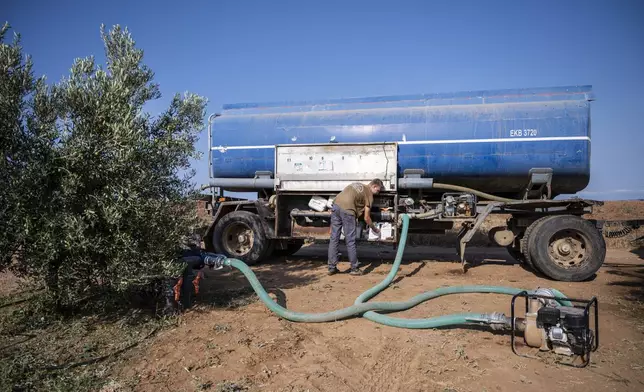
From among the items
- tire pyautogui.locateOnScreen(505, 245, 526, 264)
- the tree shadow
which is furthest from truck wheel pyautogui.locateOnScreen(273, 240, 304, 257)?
the tree shadow

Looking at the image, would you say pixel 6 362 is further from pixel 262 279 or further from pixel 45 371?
pixel 262 279

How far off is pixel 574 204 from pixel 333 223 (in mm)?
4706

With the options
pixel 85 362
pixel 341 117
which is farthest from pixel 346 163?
pixel 85 362

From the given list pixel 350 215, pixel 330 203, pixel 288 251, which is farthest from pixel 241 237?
pixel 350 215

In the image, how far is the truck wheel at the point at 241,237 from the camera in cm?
930

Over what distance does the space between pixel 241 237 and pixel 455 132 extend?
5.25 meters

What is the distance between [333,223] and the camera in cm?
812

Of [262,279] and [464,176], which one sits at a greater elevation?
[464,176]

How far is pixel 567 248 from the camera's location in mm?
7645

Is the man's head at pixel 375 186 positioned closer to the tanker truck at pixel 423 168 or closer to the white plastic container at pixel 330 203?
the tanker truck at pixel 423 168

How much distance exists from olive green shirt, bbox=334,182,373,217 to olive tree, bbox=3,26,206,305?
142 inches

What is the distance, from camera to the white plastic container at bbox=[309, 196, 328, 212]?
891 centimetres

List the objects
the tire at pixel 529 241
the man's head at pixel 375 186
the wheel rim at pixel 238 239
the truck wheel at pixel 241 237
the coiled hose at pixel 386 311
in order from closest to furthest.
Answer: the coiled hose at pixel 386 311 → the tire at pixel 529 241 → the man's head at pixel 375 186 → the truck wheel at pixel 241 237 → the wheel rim at pixel 238 239

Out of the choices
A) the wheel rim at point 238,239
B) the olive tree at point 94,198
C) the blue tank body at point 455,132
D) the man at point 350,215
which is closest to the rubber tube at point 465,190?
the blue tank body at point 455,132
